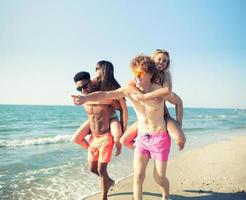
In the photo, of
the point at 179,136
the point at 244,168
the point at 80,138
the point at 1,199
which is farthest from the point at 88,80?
the point at 244,168

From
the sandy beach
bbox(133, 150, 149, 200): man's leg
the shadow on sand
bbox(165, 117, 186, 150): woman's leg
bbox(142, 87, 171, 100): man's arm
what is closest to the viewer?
bbox(142, 87, 171, 100): man's arm

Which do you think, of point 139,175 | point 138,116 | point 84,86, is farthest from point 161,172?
point 84,86

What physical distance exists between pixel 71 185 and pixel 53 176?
101 centimetres

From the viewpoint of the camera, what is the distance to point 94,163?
16.6ft

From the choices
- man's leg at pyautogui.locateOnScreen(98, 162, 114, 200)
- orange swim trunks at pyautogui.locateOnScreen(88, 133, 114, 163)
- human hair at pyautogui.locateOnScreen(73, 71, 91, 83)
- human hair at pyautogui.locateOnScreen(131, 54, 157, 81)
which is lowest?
man's leg at pyautogui.locateOnScreen(98, 162, 114, 200)

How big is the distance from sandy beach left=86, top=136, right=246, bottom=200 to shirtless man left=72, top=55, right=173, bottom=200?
4.17 feet

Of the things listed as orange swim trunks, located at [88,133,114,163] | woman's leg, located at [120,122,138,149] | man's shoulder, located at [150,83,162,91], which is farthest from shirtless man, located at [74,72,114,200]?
man's shoulder, located at [150,83,162,91]

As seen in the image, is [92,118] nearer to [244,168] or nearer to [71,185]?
[71,185]

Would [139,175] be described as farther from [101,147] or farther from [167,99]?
[167,99]

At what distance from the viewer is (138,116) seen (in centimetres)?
444

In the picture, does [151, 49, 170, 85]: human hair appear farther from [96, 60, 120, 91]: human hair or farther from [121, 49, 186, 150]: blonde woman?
[96, 60, 120, 91]: human hair

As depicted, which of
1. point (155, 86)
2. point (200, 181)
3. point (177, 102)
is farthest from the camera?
point (200, 181)

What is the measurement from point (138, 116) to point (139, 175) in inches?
31.4

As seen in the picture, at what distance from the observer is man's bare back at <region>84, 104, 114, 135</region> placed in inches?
194
